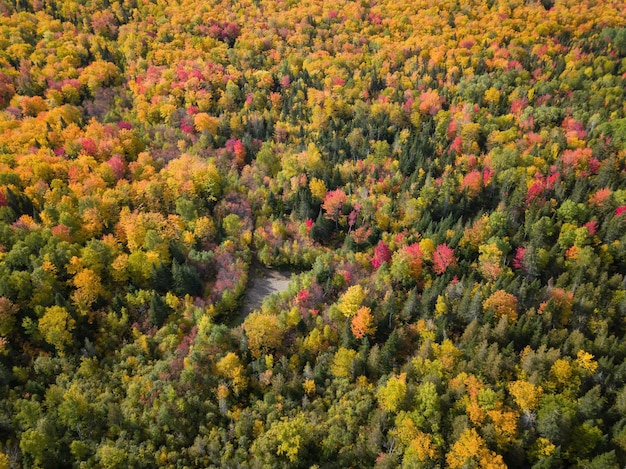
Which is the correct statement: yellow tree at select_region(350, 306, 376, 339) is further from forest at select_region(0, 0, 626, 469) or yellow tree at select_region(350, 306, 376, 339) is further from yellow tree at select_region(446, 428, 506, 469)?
yellow tree at select_region(446, 428, 506, 469)

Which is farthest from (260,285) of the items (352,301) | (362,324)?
(362,324)

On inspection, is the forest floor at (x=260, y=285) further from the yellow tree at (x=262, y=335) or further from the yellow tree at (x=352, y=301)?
the yellow tree at (x=352, y=301)

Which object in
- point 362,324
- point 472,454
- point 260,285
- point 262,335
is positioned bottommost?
point 472,454

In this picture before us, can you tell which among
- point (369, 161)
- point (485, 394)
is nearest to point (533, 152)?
point (369, 161)

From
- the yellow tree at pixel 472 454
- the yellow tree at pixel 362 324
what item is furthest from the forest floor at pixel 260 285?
the yellow tree at pixel 472 454

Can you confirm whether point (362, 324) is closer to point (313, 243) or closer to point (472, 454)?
point (472, 454)

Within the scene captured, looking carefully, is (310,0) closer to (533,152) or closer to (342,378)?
(533,152)
